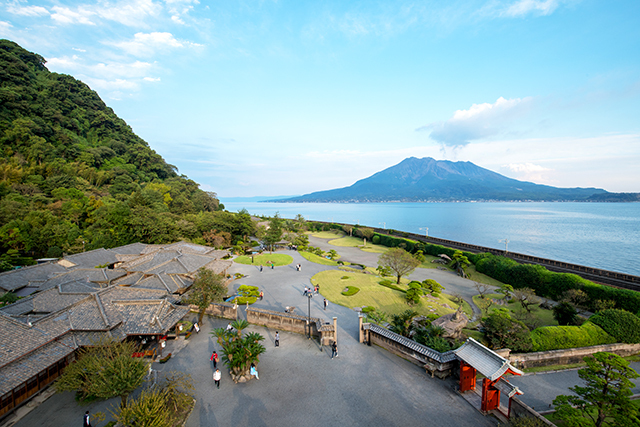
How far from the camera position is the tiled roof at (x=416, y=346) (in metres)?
14.8

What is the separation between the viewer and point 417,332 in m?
18.1

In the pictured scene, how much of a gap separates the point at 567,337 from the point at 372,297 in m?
15.4

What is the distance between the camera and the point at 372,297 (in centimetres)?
2797

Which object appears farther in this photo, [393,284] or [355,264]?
[355,264]

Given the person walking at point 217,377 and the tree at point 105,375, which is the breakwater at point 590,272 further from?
the tree at point 105,375

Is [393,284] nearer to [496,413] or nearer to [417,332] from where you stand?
[417,332]

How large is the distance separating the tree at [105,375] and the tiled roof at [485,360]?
51.7ft

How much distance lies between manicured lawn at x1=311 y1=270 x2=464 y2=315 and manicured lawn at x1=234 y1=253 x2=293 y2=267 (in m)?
10.2

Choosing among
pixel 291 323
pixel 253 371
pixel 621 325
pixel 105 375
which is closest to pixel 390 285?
pixel 291 323

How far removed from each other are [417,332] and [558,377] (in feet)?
27.2

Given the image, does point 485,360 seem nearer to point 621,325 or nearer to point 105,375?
point 621,325

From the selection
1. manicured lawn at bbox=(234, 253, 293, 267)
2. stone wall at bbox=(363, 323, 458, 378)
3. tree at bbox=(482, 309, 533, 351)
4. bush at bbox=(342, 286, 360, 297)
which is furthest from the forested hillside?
tree at bbox=(482, 309, 533, 351)

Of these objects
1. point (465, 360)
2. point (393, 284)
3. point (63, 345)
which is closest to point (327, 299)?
point (393, 284)

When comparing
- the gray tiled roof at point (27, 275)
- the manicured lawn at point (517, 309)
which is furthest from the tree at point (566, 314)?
the gray tiled roof at point (27, 275)
